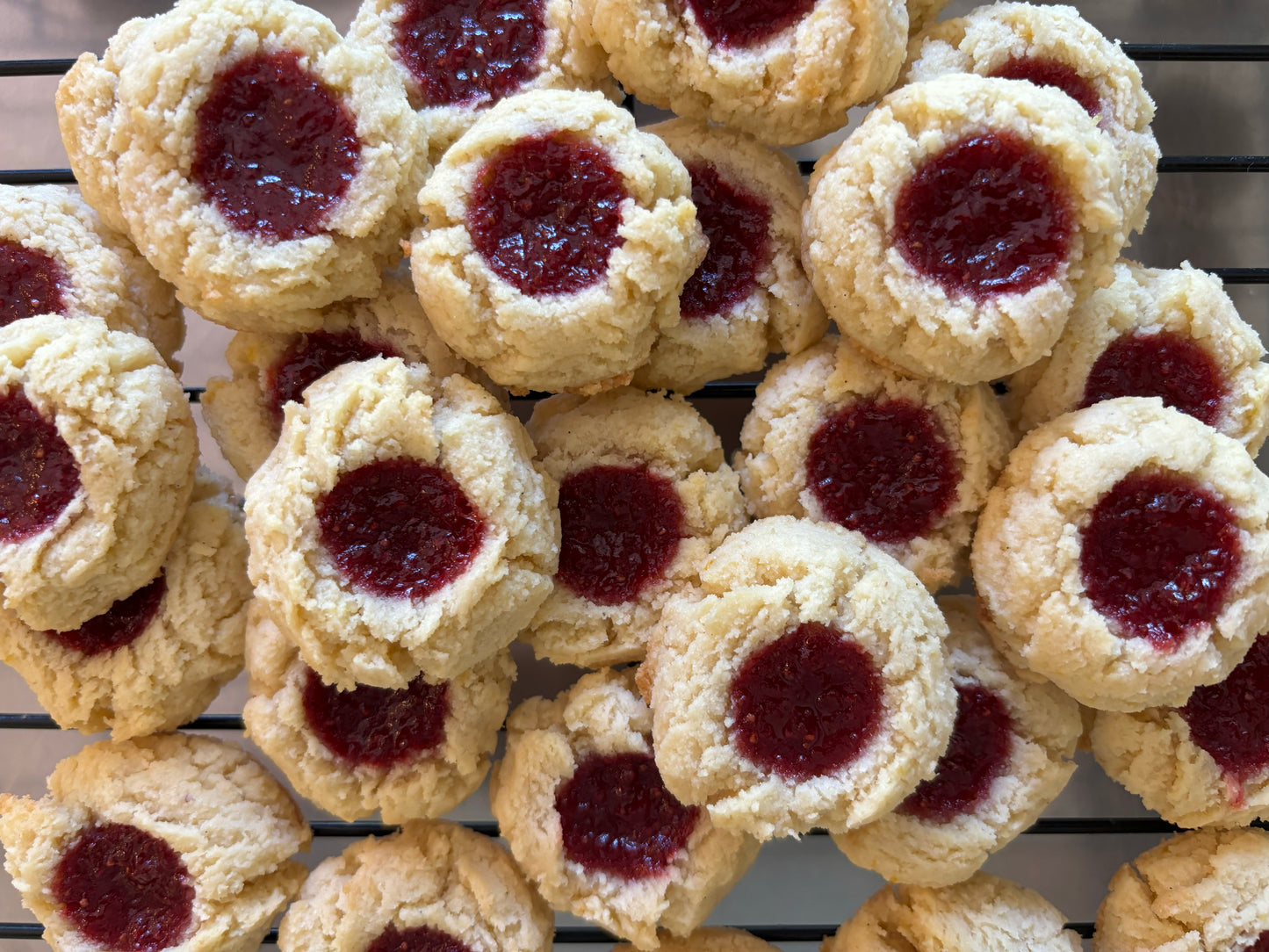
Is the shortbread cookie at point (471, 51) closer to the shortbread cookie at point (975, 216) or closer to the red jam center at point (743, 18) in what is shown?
the red jam center at point (743, 18)

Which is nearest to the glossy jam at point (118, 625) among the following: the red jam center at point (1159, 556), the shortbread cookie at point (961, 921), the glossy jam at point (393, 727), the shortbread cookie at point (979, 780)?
the glossy jam at point (393, 727)

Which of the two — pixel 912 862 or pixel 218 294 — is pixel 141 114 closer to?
pixel 218 294

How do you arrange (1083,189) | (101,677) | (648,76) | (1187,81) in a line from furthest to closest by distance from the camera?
(1187,81) < (101,677) < (648,76) < (1083,189)

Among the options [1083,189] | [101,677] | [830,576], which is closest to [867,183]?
[1083,189]

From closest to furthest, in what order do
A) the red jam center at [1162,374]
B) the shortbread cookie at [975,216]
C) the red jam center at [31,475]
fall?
the shortbread cookie at [975,216] < the red jam center at [31,475] < the red jam center at [1162,374]

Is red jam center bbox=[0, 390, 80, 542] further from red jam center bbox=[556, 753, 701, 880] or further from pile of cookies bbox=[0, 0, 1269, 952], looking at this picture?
red jam center bbox=[556, 753, 701, 880]

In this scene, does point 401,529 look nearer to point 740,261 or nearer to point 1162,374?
point 740,261

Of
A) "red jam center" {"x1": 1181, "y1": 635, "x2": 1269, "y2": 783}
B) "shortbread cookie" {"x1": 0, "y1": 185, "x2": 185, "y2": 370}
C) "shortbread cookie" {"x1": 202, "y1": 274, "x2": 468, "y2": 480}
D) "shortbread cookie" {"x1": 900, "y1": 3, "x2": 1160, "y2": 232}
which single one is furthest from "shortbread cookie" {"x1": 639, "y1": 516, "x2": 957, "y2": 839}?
"shortbread cookie" {"x1": 0, "y1": 185, "x2": 185, "y2": 370}
